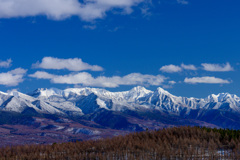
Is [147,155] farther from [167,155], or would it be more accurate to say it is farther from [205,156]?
[205,156]

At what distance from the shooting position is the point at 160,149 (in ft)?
79.2

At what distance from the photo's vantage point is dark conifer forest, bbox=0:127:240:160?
23.2 metres

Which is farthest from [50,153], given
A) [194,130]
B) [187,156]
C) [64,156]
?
[194,130]

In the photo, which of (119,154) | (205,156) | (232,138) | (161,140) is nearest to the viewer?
(205,156)

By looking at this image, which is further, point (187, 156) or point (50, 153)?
point (50, 153)

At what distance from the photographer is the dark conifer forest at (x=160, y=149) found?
23.2 metres

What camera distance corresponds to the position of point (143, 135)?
32.5 metres

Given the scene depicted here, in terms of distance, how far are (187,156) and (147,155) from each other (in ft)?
10.1

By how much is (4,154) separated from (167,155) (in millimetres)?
15801

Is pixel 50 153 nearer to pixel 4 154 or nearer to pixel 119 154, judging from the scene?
pixel 4 154

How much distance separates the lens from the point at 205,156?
73.0 feet

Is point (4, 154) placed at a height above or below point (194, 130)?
below

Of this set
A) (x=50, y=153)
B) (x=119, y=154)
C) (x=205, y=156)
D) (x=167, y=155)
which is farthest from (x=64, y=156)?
(x=205, y=156)

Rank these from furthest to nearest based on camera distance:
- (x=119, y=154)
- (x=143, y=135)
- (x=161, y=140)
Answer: (x=143, y=135)
(x=161, y=140)
(x=119, y=154)
